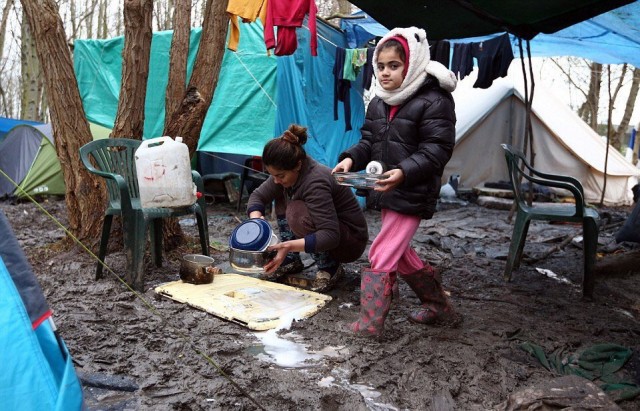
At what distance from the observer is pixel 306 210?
3143mm

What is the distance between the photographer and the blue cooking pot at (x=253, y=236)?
2.75m

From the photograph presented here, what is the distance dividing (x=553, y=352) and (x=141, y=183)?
2.49m

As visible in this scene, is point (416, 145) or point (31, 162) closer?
point (416, 145)

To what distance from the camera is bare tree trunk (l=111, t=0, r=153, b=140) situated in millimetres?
3859

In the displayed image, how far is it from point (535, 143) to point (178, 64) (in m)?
7.42

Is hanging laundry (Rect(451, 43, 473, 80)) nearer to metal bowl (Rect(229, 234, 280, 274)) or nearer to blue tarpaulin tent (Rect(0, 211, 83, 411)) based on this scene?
metal bowl (Rect(229, 234, 280, 274))

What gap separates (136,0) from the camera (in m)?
3.77

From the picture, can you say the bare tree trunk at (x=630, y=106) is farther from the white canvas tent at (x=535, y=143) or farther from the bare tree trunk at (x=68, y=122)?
the bare tree trunk at (x=68, y=122)

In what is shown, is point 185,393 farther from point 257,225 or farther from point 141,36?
point 141,36

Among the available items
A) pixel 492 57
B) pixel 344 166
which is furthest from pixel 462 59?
pixel 344 166

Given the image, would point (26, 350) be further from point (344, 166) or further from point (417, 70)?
point (417, 70)

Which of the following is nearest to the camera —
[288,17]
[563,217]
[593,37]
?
[563,217]

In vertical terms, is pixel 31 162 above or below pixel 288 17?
below

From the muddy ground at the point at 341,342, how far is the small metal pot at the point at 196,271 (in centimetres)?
23
